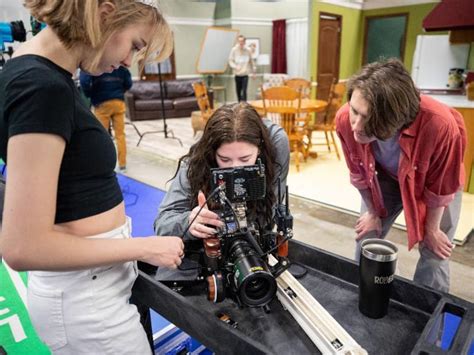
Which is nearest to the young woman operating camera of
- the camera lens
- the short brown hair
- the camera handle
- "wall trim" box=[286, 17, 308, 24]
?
the camera handle

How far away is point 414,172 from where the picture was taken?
1238 millimetres

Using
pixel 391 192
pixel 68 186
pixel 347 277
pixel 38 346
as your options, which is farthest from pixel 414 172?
pixel 38 346

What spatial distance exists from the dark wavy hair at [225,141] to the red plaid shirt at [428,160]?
0.44m

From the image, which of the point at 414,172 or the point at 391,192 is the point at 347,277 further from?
the point at 391,192

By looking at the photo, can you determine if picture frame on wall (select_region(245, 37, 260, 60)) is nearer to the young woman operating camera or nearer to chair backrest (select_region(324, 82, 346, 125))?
chair backrest (select_region(324, 82, 346, 125))

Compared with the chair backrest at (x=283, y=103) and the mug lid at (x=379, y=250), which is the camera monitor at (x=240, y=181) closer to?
the mug lid at (x=379, y=250)

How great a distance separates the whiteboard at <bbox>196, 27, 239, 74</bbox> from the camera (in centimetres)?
778

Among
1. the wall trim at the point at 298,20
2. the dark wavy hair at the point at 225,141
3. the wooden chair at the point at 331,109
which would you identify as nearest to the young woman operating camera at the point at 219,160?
the dark wavy hair at the point at 225,141

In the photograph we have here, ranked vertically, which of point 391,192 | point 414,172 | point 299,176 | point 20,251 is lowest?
point 299,176

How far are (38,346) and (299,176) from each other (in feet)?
9.22

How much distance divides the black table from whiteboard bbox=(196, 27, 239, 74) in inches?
298

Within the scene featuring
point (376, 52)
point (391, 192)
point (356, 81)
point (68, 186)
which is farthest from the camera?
point (376, 52)

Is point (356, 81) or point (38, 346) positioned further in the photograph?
point (38, 346)

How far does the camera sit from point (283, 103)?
3.92m
